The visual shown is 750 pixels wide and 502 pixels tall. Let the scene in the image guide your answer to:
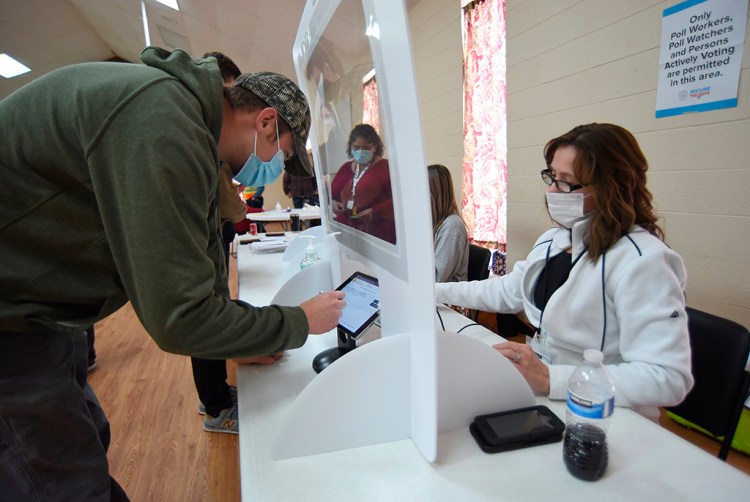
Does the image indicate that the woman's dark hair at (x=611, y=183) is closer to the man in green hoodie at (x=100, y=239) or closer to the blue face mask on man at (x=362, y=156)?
the blue face mask on man at (x=362, y=156)

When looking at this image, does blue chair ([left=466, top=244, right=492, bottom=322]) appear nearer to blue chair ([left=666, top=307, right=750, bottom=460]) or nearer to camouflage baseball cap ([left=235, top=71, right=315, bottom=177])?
blue chair ([left=666, top=307, right=750, bottom=460])

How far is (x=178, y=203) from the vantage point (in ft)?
1.95

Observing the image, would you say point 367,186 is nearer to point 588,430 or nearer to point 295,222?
point 588,430

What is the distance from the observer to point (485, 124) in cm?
295

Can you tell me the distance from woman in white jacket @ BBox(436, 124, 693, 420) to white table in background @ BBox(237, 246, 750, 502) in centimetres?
12

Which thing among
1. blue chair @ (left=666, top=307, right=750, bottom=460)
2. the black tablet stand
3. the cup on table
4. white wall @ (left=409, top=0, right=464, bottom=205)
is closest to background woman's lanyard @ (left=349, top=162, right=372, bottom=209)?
the black tablet stand

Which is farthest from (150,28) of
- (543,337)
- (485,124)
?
(543,337)

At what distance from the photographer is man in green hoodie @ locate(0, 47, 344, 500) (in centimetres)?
57

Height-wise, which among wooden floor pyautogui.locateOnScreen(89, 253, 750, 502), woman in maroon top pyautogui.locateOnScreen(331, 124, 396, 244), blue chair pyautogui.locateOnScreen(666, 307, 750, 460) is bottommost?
wooden floor pyautogui.locateOnScreen(89, 253, 750, 502)

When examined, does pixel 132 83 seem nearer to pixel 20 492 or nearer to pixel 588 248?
pixel 20 492

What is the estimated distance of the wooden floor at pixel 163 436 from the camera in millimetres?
1560

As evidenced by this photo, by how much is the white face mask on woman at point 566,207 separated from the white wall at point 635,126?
16.6 inches

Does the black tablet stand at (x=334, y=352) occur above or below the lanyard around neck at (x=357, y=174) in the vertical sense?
below

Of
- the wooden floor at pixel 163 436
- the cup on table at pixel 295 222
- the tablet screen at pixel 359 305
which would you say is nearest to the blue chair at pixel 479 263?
the wooden floor at pixel 163 436
